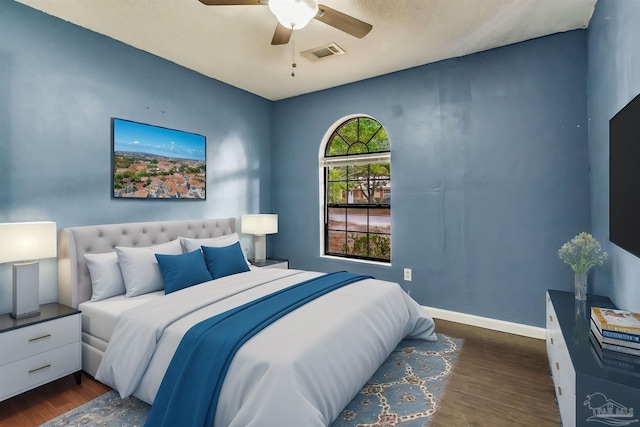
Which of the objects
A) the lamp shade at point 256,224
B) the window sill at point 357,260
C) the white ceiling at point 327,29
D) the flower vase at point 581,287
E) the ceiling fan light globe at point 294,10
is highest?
the white ceiling at point 327,29

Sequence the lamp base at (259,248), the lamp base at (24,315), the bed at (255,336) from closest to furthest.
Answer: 1. the bed at (255,336)
2. the lamp base at (24,315)
3. the lamp base at (259,248)

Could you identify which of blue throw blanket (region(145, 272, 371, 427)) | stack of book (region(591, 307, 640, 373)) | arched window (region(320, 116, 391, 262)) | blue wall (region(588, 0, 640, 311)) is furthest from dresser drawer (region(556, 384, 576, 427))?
arched window (region(320, 116, 391, 262))

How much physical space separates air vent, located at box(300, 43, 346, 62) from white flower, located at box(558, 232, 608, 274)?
261 centimetres

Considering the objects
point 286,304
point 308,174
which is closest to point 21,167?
point 286,304

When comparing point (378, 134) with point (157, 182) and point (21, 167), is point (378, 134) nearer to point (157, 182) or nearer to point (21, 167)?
point (157, 182)

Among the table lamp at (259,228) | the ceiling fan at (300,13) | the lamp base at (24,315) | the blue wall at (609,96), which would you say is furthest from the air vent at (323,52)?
the lamp base at (24,315)

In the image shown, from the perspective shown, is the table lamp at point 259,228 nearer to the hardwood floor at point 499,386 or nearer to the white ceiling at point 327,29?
the white ceiling at point 327,29

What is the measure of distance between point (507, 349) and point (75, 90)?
4.31 m

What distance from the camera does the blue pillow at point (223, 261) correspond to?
10.1ft

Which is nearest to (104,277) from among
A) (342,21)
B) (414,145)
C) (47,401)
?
(47,401)

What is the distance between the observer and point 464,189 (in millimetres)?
3426

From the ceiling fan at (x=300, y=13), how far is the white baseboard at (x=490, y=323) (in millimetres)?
2866

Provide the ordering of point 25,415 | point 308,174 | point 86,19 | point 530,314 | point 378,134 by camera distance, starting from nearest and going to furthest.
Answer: point 25,415, point 86,19, point 530,314, point 378,134, point 308,174

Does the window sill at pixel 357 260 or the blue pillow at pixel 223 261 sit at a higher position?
the blue pillow at pixel 223 261
